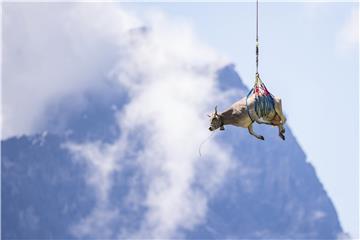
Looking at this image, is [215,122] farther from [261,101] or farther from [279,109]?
[279,109]

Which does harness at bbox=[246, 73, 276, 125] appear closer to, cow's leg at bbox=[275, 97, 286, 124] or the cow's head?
cow's leg at bbox=[275, 97, 286, 124]

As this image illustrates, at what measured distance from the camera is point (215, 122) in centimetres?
5831

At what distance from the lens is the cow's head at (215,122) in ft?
191

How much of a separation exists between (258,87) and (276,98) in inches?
49.2

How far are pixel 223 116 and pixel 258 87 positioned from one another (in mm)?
2037

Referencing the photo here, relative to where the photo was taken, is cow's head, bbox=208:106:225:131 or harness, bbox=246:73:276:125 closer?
cow's head, bbox=208:106:225:131

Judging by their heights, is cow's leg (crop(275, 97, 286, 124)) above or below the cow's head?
above

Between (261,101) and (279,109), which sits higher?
(279,109)

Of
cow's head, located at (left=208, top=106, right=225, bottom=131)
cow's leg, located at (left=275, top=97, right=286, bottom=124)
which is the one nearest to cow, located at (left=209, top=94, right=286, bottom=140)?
cow's head, located at (left=208, top=106, right=225, bottom=131)

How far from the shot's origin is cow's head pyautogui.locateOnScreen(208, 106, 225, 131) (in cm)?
5828

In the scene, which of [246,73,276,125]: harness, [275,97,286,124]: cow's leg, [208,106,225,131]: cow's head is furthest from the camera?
[275,97,286,124]: cow's leg

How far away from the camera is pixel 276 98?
59.7m

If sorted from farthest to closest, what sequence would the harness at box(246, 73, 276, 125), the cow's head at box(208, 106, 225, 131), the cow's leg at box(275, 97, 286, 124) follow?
the cow's leg at box(275, 97, 286, 124), the harness at box(246, 73, 276, 125), the cow's head at box(208, 106, 225, 131)

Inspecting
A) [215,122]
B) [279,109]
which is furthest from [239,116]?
[279,109]
